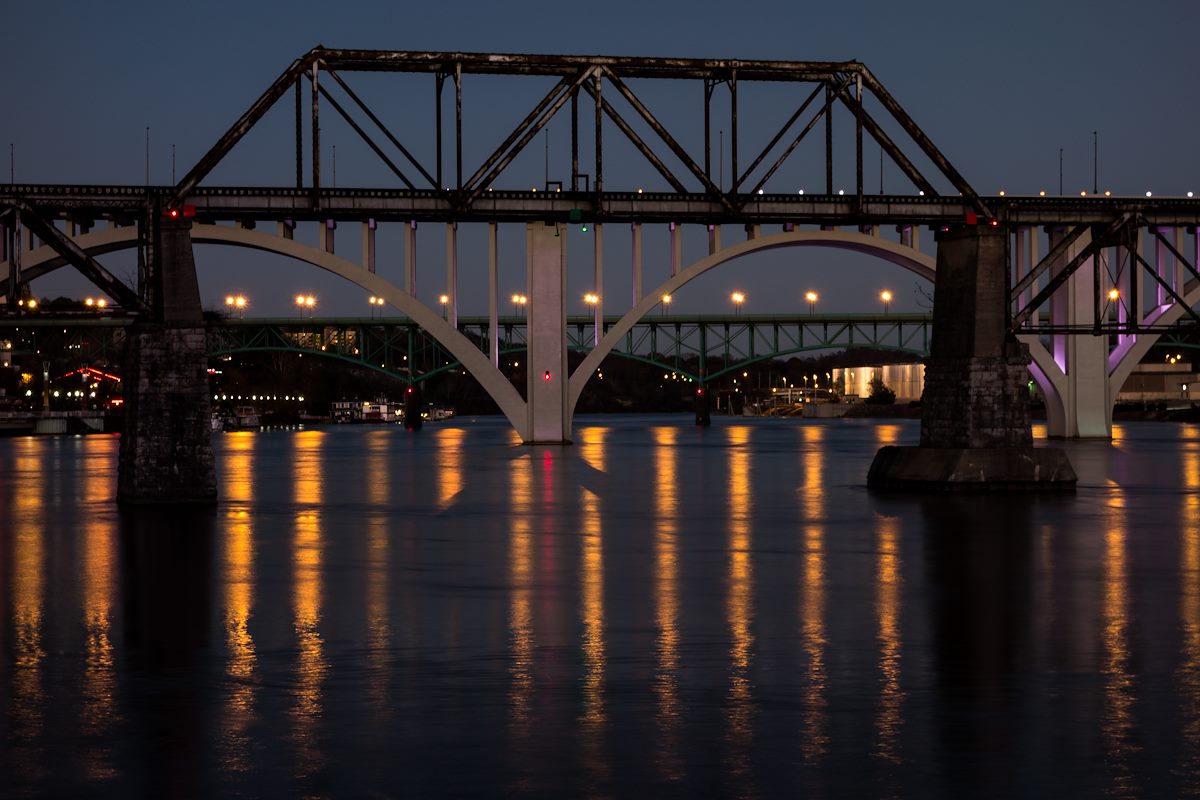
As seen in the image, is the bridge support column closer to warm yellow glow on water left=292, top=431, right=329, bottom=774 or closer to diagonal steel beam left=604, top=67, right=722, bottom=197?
diagonal steel beam left=604, top=67, right=722, bottom=197

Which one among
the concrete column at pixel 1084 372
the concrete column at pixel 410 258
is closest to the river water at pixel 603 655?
the concrete column at pixel 410 258

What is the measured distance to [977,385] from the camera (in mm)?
46188

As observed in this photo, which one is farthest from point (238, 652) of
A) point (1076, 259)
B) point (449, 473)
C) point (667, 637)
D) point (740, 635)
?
point (449, 473)

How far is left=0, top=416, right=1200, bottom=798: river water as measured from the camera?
1348 centimetres

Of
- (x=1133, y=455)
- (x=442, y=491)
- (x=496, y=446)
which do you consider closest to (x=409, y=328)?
(x=496, y=446)

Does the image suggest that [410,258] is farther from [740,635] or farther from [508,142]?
[740,635]

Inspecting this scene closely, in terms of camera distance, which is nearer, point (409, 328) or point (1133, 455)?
point (1133, 455)

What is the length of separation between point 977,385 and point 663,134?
11.2 meters

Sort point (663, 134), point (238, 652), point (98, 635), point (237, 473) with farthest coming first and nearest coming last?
1. point (237, 473)
2. point (663, 134)
3. point (98, 635)
4. point (238, 652)

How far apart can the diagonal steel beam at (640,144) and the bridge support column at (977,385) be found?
845cm

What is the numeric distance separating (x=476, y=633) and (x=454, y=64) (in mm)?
27968

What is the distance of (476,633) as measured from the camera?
836 inches

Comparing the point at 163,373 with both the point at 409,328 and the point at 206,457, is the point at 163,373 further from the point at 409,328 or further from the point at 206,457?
the point at 409,328

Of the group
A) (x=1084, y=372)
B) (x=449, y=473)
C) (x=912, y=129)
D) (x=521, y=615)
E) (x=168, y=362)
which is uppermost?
(x=912, y=129)
